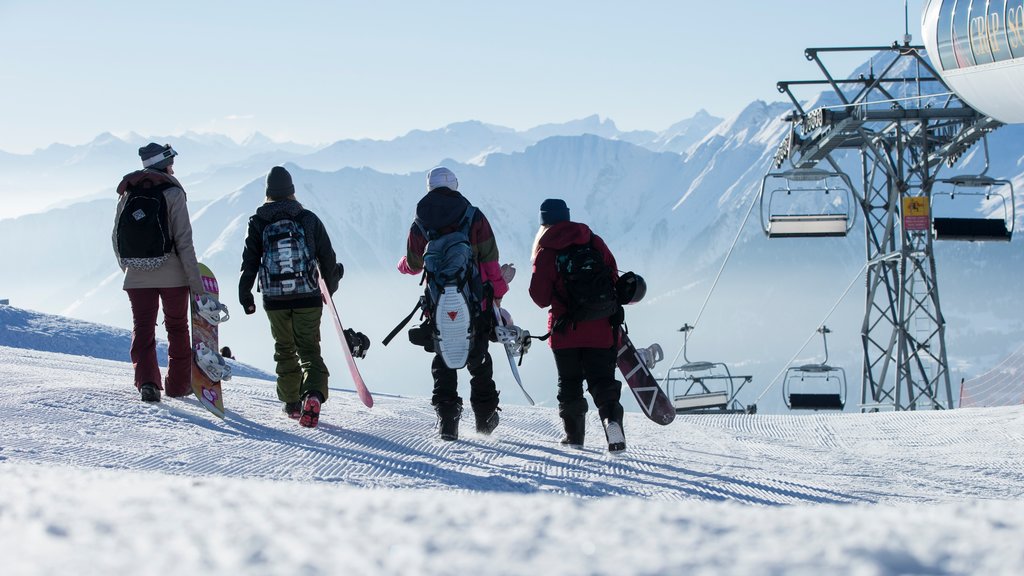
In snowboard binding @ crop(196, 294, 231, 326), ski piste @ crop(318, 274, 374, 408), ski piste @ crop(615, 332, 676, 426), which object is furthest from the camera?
ski piste @ crop(615, 332, 676, 426)

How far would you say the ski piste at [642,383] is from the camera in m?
6.94

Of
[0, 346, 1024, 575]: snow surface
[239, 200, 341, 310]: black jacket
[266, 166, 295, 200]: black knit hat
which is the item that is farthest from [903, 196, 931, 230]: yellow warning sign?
[266, 166, 295, 200]: black knit hat

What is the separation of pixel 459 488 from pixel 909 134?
69.3 ft

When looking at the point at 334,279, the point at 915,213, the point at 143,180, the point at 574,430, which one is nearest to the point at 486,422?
the point at 574,430

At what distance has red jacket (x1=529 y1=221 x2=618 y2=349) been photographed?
6.03m

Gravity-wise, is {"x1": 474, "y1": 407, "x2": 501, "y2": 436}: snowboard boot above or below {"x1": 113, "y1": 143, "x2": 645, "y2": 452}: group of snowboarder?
below

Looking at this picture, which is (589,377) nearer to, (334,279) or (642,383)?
(642,383)

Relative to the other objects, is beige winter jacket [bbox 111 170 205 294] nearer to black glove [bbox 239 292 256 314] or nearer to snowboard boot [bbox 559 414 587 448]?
black glove [bbox 239 292 256 314]

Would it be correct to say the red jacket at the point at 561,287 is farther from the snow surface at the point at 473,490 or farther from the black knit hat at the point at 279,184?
the black knit hat at the point at 279,184

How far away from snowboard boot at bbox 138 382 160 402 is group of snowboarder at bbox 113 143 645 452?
11 millimetres

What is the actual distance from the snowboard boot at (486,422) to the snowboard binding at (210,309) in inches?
69.4

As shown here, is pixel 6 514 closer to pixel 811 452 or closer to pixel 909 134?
pixel 811 452

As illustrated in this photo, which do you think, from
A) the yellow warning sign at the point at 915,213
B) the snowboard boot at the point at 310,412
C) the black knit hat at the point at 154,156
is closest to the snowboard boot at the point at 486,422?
the snowboard boot at the point at 310,412

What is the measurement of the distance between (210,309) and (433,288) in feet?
5.73
